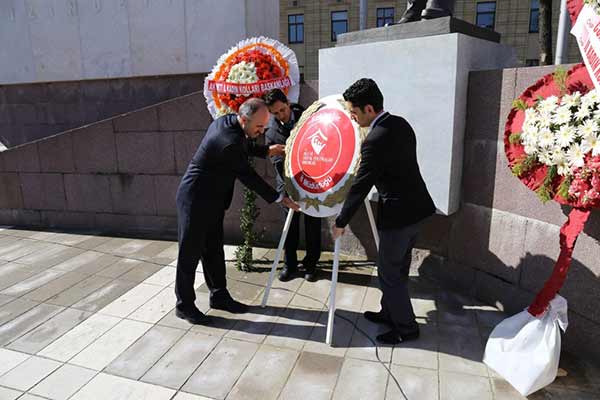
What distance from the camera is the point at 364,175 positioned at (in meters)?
3.04

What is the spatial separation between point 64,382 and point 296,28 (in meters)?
31.1

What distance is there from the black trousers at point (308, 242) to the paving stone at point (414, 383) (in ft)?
5.69

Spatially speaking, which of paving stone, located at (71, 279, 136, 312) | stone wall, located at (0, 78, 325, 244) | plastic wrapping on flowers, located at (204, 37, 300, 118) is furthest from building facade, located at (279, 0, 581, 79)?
paving stone, located at (71, 279, 136, 312)

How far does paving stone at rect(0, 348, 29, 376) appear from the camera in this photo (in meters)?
3.09

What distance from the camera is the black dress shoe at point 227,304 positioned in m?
3.85

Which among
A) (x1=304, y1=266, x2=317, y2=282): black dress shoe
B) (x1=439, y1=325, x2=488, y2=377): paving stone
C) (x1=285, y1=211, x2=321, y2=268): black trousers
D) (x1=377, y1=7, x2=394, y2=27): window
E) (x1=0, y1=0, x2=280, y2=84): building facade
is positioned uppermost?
(x1=377, y1=7, x2=394, y2=27): window

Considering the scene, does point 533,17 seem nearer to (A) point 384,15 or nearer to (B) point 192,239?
(A) point 384,15

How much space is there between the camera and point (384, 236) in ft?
10.6

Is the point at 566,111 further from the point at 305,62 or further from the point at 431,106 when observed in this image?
the point at 305,62

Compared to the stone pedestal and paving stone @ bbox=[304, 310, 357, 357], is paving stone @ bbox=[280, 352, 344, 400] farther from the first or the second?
the stone pedestal

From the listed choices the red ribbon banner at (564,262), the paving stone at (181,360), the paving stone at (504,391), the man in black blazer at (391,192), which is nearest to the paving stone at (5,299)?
the paving stone at (181,360)

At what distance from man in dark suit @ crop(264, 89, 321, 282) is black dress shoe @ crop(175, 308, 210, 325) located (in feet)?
3.41

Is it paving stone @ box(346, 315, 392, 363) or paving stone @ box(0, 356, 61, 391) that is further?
paving stone @ box(346, 315, 392, 363)

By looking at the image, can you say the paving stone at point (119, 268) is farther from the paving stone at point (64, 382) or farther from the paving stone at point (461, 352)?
the paving stone at point (461, 352)
